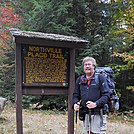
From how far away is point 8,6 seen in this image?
44.7 feet

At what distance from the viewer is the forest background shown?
10789mm

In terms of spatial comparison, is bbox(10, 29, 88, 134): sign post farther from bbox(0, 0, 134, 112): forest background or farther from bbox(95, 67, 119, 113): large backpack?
bbox(0, 0, 134, 112): forest background

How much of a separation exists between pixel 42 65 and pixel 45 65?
0.08 m

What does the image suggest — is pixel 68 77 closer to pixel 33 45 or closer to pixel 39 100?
pixel 33 45

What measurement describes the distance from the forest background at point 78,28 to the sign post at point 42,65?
5.27 m

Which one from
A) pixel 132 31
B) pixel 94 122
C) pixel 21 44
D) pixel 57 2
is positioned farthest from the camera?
pixel 132 31

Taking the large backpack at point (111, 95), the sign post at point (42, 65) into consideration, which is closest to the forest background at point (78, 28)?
the sign post at point (42, 65)

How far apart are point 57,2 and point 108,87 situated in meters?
8.45

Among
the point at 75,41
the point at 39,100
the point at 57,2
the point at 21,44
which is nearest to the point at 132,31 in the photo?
the point at 57,2

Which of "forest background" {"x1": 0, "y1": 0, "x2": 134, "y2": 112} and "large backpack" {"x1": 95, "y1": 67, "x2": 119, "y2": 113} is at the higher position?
"forest background" {"x1": 0, "y1": 0, "x2": 134, "y2": 112}

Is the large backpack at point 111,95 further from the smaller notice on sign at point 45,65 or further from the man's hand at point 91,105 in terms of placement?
the smaller notice on sign at point 45,65

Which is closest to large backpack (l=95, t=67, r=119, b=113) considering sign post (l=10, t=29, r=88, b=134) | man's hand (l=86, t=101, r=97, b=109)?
man's hand (l=86, t=101, r=97, b=109)

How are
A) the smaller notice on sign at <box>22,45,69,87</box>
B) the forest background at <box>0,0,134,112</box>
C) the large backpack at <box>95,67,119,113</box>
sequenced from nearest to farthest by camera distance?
the large backpack at <box>95,67,119,113</box>
the smaller notice on sign at <box>22,45,69,87</box>
the forest background at <box>0,0,134,112</box>

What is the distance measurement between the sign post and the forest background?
17.3ft
